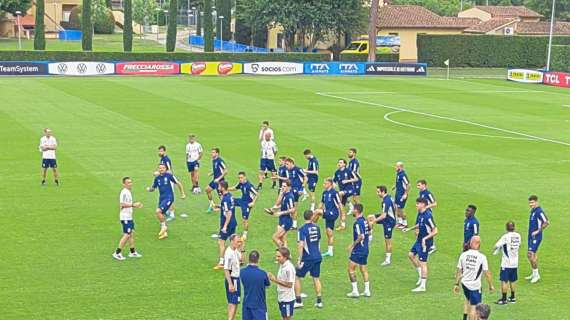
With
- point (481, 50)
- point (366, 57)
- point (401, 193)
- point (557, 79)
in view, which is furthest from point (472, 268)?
point (481, 50)

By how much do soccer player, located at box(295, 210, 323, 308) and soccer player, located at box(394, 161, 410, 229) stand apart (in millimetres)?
6794

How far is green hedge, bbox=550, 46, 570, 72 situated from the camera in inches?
3152

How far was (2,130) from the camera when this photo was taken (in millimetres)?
37625

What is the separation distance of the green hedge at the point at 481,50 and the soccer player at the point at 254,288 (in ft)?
264

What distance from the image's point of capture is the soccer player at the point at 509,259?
1669cm

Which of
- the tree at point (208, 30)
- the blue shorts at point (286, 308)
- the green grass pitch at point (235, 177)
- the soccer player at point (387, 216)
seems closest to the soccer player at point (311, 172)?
the green grass pitch at point (235, 177)

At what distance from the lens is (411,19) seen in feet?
339

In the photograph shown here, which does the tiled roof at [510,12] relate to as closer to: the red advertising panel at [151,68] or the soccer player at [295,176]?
the red advertising panel at [151,68]

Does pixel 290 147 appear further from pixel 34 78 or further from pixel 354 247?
pixel 34 78

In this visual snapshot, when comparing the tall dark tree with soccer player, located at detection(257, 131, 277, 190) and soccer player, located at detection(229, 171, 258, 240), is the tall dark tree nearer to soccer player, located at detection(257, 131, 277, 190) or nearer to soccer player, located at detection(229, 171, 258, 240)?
soccer player, located at detection(257, 131, 277, 190)

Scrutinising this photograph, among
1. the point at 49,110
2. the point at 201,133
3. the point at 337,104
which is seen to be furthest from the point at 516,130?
the point at 49,110

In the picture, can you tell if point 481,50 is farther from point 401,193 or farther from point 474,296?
point 474,296

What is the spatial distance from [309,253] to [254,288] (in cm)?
258

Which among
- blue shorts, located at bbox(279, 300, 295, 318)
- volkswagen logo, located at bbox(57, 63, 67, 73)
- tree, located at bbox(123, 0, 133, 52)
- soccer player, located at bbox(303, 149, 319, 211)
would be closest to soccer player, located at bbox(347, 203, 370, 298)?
blue shorts, located at bbox(279, 300, 295, 318)
